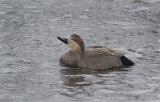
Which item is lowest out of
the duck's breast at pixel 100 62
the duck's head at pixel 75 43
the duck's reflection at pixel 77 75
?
the duck's reflection at pixel 77 75

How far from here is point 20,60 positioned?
11766 mm

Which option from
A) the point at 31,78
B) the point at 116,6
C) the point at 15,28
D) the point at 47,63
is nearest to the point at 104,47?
the point at 47,63

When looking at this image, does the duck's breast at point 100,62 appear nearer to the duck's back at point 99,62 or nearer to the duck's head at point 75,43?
the duck's back at point 99,62

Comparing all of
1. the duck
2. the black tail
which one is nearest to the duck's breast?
the duck

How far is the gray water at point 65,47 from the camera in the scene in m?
9.88

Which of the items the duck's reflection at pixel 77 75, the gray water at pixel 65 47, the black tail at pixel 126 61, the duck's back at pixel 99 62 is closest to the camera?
the gray water at pixel 65 47

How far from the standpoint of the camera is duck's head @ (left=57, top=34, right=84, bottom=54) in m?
11.8

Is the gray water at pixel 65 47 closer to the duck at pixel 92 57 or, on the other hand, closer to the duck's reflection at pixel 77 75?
the duck's reflection at pixel 77 75

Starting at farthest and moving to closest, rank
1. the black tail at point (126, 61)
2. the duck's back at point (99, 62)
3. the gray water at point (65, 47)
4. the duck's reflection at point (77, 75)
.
Answer: the black tail at point (126, 61)
the duck's back at point (99, 62)
the duck's reflection at point (77, 75)
the gray water at point (65, 47)

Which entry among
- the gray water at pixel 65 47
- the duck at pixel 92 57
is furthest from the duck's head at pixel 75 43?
the gray water at pixel 65 47

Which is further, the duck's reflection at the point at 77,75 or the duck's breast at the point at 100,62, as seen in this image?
the duck's breast at the point at 100,62

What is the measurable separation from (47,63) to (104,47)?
4.20 feet

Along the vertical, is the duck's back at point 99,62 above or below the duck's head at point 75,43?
below

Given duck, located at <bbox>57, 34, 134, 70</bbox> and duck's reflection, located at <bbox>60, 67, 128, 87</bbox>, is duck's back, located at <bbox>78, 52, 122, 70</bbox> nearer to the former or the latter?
duck, located at <bbox>57, 34, 134, 70</bbox>
